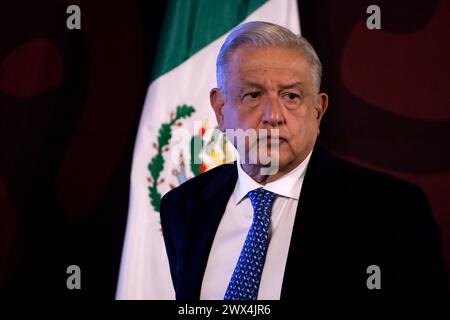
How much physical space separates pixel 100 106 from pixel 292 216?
1.68 m

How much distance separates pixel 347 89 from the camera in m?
2.75

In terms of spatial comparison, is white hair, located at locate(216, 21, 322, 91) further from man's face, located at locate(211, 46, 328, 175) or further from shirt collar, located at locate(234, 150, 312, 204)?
shirt collar, located at locate(234, 150, 312, 204)

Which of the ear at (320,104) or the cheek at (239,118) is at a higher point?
the ear at (320,104)

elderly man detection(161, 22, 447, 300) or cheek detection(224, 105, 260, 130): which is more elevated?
cheek detection(224, 105, 260, 130)

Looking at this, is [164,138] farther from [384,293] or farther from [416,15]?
[384,293]

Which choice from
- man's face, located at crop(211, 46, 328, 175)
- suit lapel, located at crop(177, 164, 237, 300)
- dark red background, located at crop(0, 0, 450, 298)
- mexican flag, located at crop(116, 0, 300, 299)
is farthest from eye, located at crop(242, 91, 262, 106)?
dark red background, located at crop(0, 0, 450, 298)

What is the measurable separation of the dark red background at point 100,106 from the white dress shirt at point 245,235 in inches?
52.4

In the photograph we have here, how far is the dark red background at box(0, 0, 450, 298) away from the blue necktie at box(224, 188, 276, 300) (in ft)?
4.69

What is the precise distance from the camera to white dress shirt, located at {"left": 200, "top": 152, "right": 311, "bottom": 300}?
1309 millimetres

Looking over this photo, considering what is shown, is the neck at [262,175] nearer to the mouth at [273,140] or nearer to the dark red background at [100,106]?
the mouth at [273,140]

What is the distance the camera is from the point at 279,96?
1.36 meters

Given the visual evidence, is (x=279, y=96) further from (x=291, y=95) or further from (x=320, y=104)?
(x=320, y=104)

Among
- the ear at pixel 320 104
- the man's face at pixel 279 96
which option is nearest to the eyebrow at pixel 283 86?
the man's face at pixel 279 96

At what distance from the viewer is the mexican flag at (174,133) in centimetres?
271
